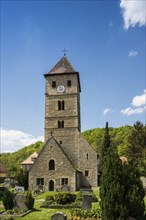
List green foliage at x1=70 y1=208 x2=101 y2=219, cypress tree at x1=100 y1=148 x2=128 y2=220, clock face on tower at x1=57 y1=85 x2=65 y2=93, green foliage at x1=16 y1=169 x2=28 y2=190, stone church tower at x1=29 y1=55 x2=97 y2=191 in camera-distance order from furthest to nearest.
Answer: clock face on tower at x1=57 y1=85 x2=65 y2=93, green foliage at x1=16 y1=169 x2=28 y2=190, stone church tower at x1=29 y1=55 x2=97 y2=191, green foliage at x1=70 y1=208 x2=101 y2=219, cypress tree at x1=100 y1=148 x2=128 y2=220

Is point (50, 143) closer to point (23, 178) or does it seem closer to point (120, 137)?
point (23, 178)

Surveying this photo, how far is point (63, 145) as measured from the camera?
45.4 m

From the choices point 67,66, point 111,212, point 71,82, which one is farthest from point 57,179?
point 111,212

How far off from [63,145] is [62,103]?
268 inches

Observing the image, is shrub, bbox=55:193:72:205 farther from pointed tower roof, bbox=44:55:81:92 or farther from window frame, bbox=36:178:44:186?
pointed tower roof, bbox=44:55:81:92

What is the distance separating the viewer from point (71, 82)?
157 feet

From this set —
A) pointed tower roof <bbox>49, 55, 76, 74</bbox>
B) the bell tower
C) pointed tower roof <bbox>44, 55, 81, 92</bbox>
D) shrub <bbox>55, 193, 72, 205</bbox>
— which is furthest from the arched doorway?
pointed tower roof <bbox>49, 55, 76, 74</bbox>

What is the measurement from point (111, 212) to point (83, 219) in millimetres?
3725

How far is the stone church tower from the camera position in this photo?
41.5 metres

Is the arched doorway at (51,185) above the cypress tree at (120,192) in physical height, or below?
below

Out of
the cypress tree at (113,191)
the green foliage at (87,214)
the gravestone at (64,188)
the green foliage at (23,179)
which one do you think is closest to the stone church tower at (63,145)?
the gravestone at (64,188)

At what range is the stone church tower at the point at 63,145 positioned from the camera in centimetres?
4147

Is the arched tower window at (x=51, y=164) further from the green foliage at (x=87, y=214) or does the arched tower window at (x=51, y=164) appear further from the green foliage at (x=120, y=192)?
the green foliage at (x=120, y=192)

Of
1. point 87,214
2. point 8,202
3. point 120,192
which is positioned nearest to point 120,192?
point 120,192
